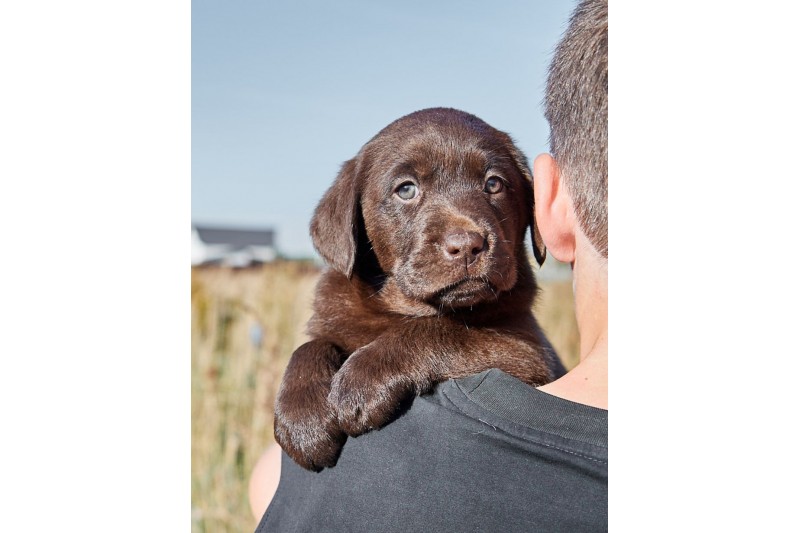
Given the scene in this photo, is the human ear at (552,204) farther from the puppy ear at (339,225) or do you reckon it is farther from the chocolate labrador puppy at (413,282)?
the puppy ear at (339,225)

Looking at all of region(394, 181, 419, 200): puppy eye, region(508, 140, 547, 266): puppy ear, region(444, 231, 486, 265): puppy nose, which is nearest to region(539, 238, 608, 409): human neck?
region(444, 231, 486, 265): puppy nose

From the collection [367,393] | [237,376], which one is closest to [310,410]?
[367,393]

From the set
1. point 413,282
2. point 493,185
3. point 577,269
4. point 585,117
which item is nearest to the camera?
point 585,117

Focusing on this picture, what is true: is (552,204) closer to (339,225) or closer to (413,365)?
(413,365)

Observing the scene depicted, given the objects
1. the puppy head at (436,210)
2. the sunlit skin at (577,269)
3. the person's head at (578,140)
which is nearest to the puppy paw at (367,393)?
the puppy head at (436,210)

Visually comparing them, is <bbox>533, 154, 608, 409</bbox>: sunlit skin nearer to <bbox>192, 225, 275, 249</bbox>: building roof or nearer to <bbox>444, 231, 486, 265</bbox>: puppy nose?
<bbox>444, 231, 486, 265</bbox>: puppy nose
